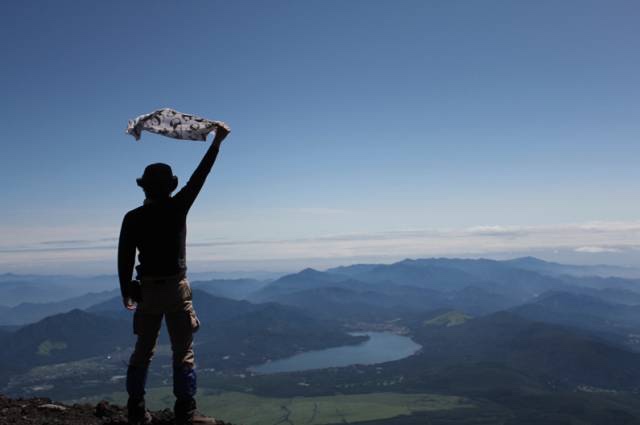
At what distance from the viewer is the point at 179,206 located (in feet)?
25.9

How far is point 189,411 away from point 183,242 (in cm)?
287

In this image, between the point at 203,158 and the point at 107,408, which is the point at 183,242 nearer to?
the point at 203,158

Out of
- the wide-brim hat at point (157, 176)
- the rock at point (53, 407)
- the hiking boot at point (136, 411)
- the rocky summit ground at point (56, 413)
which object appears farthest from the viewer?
the rock at point (53, 407)

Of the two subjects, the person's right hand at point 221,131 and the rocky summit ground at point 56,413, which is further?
the rocky summit ground at point 56,413

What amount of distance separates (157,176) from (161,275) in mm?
1643

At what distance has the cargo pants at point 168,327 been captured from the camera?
25.4 feet

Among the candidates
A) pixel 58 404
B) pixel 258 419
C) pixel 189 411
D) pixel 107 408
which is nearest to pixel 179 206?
pixel 189 411

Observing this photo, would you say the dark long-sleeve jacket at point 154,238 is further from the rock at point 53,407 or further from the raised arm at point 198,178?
the rock at point 53,407

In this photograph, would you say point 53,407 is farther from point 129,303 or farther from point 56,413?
point 129,303

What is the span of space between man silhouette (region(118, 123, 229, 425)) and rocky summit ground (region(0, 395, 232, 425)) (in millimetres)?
2703

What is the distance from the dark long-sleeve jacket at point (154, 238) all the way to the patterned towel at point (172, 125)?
1667 millimetres

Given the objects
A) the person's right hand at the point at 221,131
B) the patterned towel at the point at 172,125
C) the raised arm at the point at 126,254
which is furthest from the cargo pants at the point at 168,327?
the patterned towel at the point at 172,125

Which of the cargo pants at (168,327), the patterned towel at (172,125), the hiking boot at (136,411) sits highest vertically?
the patterned towel at (172,125)

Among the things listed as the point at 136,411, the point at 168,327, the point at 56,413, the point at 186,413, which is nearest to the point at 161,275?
the point at 168,327
